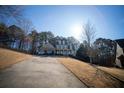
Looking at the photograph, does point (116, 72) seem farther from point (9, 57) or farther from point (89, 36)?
point (9, 57)

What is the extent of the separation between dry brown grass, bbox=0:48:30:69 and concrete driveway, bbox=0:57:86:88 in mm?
138

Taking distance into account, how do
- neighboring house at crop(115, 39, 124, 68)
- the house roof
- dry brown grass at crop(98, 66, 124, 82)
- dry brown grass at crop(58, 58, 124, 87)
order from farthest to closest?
1. the house roof
2. neighboring house at crop(115, 39, 124, 68)
3. dry brown grass at crop(98, 66, 124, 82)
4. dry brown grass at crop(58, 58, 124, 87)

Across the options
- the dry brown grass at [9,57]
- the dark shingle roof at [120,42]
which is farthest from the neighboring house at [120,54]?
the dry brown grass at [9,57]

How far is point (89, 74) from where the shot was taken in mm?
4469

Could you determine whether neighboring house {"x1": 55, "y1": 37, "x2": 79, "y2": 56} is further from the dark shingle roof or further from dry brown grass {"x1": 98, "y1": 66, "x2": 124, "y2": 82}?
the dark shingle roof

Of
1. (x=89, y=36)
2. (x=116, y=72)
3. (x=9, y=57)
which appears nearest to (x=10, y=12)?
(x=9, y=57)

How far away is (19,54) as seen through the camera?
509cm

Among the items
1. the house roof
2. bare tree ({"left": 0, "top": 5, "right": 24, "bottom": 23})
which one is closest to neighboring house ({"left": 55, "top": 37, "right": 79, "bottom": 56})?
the house roof

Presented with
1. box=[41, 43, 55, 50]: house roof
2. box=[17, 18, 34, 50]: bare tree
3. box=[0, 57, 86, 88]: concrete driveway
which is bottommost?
box=[0, 57, 86, 88]: concrete driveway

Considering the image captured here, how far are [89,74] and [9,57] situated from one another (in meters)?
2.23

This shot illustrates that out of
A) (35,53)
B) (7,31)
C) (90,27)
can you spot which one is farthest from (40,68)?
(90,27)

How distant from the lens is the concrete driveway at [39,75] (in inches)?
160

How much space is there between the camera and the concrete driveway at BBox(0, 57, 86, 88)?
4066 mm

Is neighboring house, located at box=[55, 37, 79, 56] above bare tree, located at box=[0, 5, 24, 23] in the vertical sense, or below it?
below
